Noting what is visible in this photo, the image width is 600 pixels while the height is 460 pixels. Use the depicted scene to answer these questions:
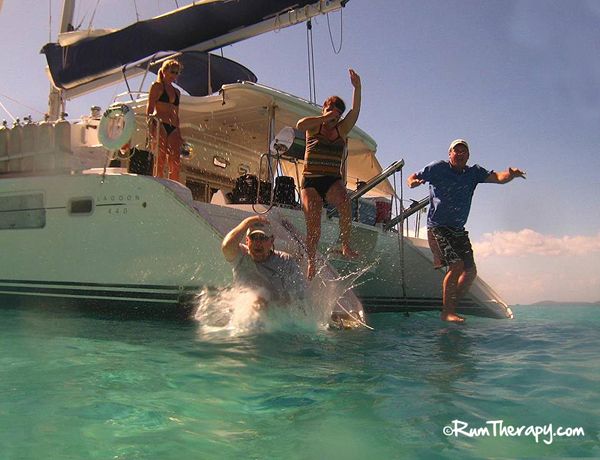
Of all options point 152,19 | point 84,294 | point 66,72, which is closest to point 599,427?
point 84,294

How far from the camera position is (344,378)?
2785 mm

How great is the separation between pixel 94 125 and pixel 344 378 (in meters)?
6.61

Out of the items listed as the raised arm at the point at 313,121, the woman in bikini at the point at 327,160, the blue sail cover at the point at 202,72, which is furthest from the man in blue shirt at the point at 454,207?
the blue sail cover at the point at 202,72

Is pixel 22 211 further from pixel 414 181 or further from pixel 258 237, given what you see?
pixel 414 181

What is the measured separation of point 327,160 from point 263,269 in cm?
118

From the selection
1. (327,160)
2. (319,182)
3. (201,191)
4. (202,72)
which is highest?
(202,72)

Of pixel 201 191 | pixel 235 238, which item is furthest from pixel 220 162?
pixel 235 238

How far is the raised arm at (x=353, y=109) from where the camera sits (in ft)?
15.5

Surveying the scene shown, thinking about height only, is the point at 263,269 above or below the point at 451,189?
below

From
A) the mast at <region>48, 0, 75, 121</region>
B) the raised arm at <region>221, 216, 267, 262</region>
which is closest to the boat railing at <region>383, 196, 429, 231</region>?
the raised arm at <region>221, 216, 267, 262</region>

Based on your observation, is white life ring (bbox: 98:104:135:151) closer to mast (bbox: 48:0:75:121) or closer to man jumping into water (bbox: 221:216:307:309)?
man jumping into water (bbox: 221:216:307:309)

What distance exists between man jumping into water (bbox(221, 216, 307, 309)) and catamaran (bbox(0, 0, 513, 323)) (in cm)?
43

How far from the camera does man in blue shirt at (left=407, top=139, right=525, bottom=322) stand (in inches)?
208

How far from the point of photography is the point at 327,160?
15.6 ft
